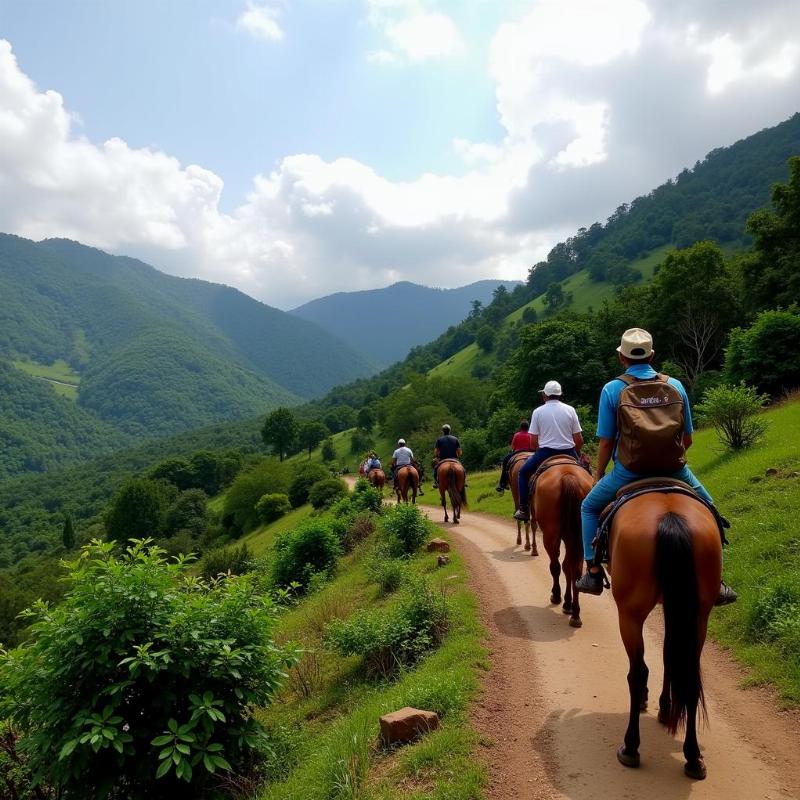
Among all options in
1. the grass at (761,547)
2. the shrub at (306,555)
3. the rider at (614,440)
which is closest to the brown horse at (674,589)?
the rider at (614,440)

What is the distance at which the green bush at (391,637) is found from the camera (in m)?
8.18

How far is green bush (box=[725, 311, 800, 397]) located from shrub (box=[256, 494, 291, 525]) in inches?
1754

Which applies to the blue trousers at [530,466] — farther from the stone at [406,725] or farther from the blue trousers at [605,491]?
the stone at [406,725]

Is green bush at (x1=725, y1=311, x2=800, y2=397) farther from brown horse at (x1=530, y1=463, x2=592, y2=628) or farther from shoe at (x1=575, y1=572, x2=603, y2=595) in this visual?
shoe at (x1=575, y1=572, x2=603, y2=595)

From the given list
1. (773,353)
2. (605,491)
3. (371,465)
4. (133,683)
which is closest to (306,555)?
(133,683)

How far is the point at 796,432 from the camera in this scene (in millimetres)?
16219

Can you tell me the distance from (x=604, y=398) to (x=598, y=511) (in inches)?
53.2

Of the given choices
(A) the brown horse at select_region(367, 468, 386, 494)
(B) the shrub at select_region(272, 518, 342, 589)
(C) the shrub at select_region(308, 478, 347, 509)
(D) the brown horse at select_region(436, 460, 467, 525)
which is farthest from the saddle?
(C) the shrub at select_region(308, 478, 347, 509)

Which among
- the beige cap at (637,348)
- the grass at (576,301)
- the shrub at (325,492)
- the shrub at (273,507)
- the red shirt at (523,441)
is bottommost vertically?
the shrub at (273,507)

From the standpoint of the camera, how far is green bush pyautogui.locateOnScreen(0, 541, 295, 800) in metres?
6.00

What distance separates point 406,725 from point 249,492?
6392 centimetres

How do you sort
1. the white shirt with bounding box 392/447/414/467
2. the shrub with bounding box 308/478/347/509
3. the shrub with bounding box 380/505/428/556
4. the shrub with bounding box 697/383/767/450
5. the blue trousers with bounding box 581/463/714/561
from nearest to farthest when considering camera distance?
the blue trousers with bounding box 581/463/714/561, the shrub with bounding box 380/505/428/556, the shrub with bounding box 697/383/767/450, the white shirt with bounding box 392/447/414/467, the shrub with bounding box 308/478/347/509

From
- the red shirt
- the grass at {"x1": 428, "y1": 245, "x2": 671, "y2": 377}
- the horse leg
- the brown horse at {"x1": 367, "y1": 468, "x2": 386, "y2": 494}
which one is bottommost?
the brown horse at {"x1": 367, "y1": 468, "x2": 386, "y2": 494}

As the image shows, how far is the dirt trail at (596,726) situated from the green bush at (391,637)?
37.9 inches
